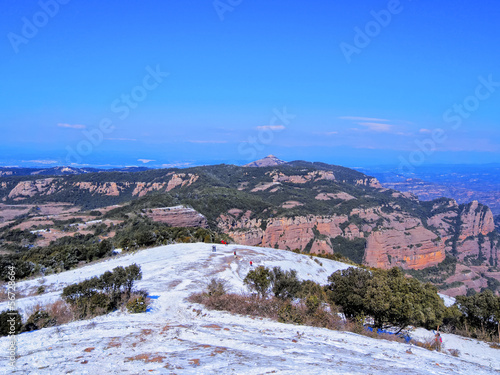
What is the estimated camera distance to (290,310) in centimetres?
1087

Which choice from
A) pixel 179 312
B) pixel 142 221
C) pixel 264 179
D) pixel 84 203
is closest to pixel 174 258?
pixel 179 312

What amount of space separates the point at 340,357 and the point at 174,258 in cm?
1584

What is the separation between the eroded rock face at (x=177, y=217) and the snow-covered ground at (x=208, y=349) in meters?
36.0

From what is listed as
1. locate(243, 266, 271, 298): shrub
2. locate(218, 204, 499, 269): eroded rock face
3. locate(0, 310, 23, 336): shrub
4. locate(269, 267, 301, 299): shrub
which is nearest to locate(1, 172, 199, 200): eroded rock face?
locate(218, 204, 499, 269): eroded rock face

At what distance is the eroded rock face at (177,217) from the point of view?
4798cm

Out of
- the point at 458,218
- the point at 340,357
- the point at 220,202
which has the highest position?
the point at 340,357

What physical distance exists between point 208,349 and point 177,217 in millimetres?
44127

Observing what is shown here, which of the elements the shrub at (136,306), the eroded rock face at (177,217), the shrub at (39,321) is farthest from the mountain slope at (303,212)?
the shrub at (39,321)

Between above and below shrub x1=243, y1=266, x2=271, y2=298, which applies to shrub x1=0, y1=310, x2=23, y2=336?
above

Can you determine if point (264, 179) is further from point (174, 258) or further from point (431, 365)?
point (431, 365)

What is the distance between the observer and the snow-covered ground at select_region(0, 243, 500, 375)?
5965mm

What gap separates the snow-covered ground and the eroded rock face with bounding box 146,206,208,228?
36.0 m

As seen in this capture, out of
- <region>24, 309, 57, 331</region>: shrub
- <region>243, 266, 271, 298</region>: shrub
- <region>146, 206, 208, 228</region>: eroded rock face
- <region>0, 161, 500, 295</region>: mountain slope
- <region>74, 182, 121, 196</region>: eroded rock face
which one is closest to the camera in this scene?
<region>24, 309, 57, 331</region>: shrub

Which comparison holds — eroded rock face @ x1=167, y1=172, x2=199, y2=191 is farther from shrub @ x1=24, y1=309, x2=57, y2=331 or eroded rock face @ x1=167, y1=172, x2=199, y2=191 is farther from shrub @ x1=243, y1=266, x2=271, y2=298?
shrub @ x1=24, y1=309, x2=57, y2=331
